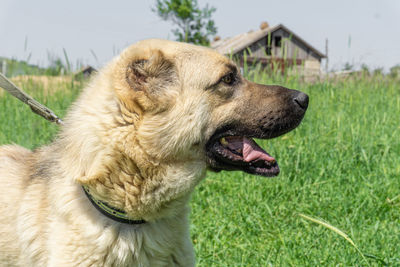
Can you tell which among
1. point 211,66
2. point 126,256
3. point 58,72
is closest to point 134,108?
point 211,66

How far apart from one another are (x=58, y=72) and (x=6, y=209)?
4348mm

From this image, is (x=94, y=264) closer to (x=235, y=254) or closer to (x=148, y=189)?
(x=148, y=189)

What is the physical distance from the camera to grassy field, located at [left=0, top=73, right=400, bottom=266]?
10.9ft

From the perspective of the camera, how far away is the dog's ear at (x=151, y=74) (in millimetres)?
2482

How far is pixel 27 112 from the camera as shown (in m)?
5.97

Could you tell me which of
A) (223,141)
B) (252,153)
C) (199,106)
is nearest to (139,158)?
(199,106)

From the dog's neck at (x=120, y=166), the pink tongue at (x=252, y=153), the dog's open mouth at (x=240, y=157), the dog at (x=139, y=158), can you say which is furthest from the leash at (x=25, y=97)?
the pink tongue at (x=252, y=153)

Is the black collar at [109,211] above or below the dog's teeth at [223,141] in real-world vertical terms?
below

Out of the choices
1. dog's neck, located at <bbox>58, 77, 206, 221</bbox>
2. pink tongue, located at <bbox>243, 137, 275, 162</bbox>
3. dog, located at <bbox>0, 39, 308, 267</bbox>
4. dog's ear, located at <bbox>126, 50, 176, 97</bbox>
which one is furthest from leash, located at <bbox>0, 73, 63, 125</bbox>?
pink tongue, located at <bbox>243, 137, 275, 162</bbox>

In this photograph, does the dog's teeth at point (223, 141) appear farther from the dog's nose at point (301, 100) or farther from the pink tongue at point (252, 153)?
the dog's nose at point (301, 100)

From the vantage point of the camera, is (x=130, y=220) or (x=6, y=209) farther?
(x=6, y=209)

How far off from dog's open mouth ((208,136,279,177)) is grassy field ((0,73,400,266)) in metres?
0.75

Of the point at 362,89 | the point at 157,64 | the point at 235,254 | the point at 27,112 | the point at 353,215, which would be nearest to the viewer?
the point at 157,64

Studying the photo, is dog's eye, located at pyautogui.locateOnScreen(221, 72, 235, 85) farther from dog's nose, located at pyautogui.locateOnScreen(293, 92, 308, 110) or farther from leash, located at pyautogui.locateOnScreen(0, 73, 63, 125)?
leash, located at pyautogui.locateOnScreen(0, 73, 63, 125)
